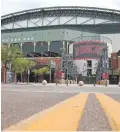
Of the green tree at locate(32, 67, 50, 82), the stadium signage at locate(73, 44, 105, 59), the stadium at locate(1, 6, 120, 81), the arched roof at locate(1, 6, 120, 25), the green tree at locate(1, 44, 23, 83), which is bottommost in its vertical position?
the green tree at locate(32, 67, 50, 82)

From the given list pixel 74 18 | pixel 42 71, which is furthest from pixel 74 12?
pixel 42 71

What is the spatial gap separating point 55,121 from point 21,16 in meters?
152

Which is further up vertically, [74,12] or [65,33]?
[74,12]

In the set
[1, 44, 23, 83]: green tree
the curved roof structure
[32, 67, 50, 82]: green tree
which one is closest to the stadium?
the curved roof structure

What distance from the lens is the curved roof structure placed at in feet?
468

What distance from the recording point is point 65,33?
12888 cm

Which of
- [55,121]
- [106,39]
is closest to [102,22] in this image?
[106,39]

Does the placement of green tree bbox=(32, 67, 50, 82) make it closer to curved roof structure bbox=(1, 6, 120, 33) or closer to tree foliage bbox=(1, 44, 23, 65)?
tree foliage bbox=(1, 44, 23, 65)

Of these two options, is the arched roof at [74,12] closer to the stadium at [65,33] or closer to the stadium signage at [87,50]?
the stadium at [65,33]

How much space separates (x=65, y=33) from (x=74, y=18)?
2135 centimetres

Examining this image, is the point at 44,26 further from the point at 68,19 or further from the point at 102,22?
the point at 102,22

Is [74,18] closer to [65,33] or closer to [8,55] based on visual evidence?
[65,33]

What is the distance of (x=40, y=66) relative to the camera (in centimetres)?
11981

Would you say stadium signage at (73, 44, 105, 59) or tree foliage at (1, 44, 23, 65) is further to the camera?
stadium signage at (73, 44, 105, 59)
